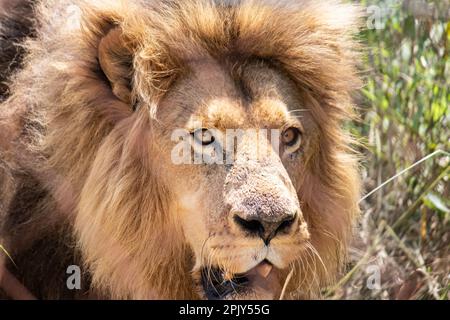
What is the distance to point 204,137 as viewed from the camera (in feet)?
10.2

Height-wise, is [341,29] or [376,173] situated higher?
[341,29]

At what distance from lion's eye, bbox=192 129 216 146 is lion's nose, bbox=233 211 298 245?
335 mm

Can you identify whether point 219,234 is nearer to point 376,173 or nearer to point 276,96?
point 276,96

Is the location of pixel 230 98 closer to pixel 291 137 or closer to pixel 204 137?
pixel 204 137

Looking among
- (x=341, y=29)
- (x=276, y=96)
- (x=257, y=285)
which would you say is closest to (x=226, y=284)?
(x=257, y=285)

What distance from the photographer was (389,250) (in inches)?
198

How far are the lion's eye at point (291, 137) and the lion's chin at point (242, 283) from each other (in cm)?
47

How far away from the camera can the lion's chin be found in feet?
10.3

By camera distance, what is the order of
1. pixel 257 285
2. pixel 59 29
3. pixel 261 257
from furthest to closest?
pixel 59 29 → pixel 257 285 → pixel 261 257

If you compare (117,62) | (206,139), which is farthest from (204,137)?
(117,62)

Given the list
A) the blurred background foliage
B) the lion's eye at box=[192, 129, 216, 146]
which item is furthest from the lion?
the blurred background foliage

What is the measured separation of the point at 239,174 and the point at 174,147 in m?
0.33

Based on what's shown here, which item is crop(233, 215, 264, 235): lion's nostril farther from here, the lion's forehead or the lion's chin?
the lion's forehead
